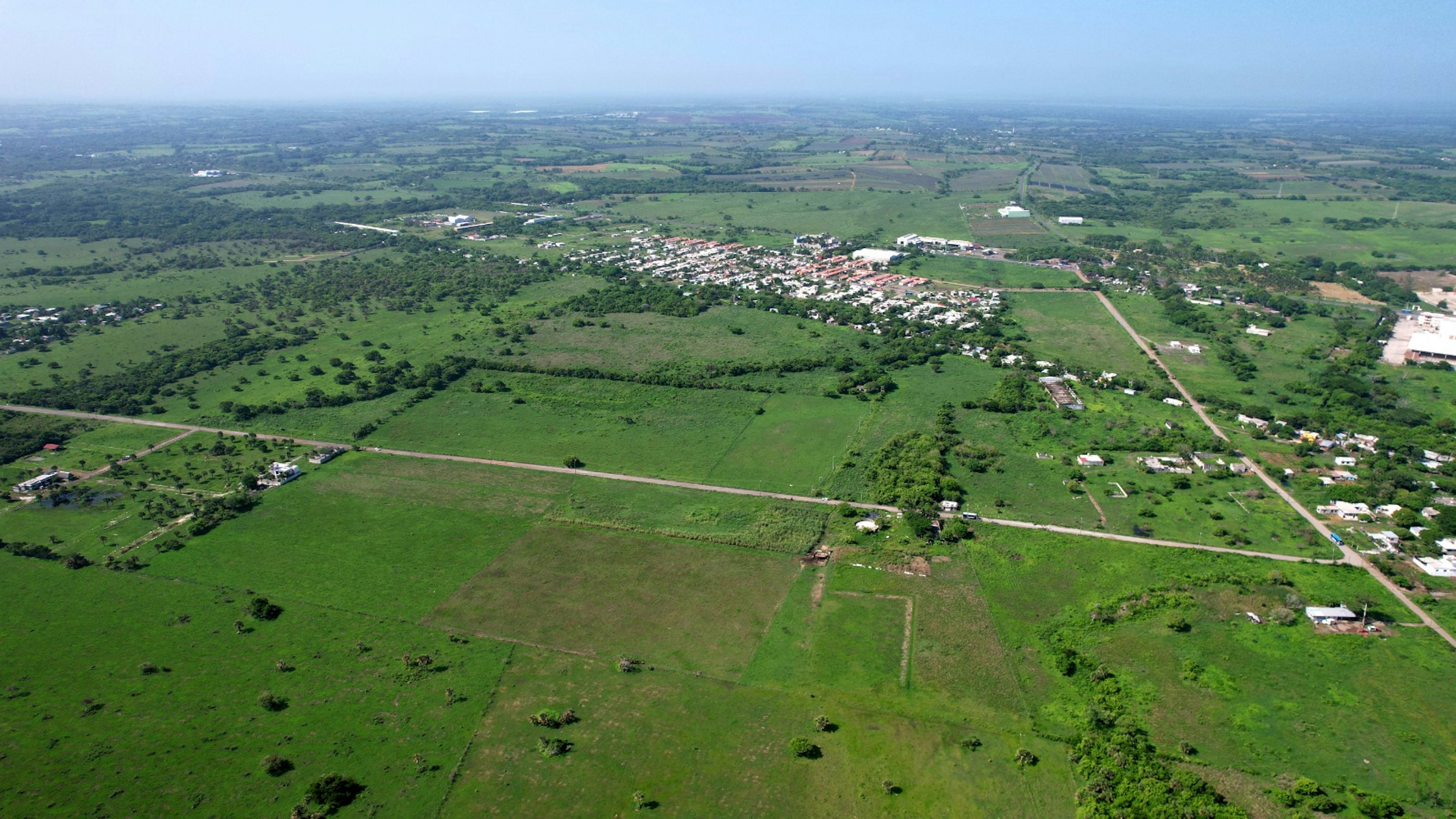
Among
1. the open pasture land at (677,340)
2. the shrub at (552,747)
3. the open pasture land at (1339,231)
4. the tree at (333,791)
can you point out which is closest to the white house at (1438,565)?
the shrub at (552,747)

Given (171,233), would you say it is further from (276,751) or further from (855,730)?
(855,730)

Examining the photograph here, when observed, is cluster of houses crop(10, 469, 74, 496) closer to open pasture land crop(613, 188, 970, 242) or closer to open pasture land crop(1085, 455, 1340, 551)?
open pasture land crop(1085, 455, 1340, 551)

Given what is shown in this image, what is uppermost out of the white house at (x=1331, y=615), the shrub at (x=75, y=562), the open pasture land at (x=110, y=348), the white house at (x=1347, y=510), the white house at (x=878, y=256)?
the white house at (x=878, y=256)

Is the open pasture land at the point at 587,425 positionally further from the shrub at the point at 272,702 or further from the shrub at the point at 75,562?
the shrub at the point at 272,702

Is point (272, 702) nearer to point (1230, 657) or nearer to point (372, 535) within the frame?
point (372, 535)

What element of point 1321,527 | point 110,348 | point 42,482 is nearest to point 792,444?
point 1321,527

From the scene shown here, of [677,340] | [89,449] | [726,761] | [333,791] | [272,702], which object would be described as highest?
[677,340]
